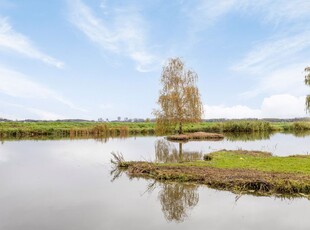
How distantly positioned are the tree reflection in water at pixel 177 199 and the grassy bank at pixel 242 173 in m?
0.86

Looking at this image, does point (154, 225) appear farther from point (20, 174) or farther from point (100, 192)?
point (20, 174)

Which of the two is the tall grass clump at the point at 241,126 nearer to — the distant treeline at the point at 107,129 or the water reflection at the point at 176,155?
the distant treeline at the point at 107,129

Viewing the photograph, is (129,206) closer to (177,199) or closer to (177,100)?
(177,199)

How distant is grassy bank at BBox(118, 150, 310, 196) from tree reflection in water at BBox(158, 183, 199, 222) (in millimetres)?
859

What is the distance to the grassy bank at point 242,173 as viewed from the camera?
11.5 meters

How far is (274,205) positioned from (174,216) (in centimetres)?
304

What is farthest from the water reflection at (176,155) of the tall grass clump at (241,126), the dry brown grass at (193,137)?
the tall grass clump at (241,126)

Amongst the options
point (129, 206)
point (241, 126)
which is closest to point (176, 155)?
point (129, 206)

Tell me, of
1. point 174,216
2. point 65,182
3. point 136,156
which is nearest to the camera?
point 174,216

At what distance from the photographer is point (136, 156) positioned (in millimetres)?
22922

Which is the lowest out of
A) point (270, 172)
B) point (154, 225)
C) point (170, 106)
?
point (154, 225)

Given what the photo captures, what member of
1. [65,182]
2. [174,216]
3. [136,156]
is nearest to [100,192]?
[65,182]

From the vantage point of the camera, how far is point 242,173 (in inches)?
512

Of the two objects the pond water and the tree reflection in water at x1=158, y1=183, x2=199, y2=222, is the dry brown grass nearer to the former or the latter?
the pond water
